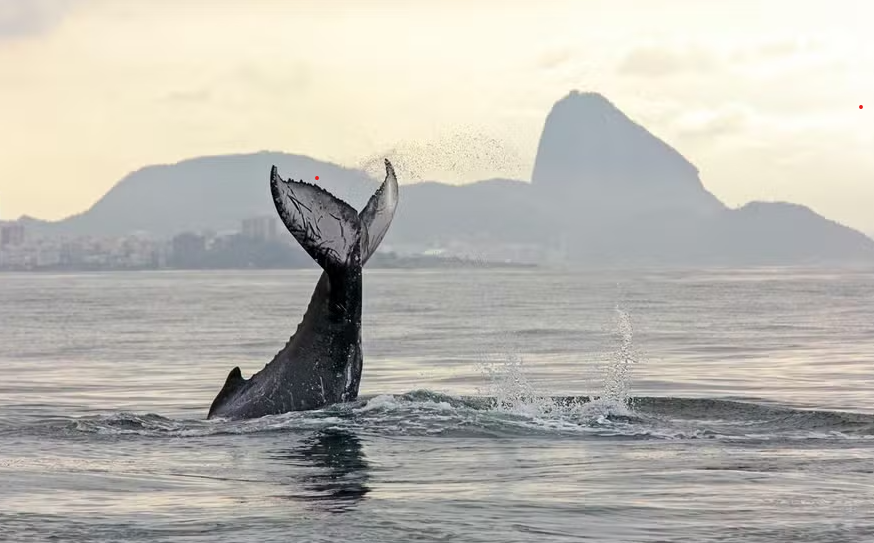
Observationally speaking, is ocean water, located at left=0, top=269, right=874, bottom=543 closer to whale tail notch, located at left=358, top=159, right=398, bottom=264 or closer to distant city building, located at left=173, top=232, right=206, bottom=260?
whale tail notch, located at left=358, top=159, right=398, bottom=264

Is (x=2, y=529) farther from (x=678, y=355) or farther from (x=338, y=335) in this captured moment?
(x=678, y=355)

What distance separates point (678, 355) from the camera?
27.8m

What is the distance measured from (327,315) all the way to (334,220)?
1003mm

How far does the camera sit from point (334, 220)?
13195 millimetres

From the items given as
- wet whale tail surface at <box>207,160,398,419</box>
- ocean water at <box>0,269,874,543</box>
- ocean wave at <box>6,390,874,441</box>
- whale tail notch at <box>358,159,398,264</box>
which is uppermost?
whale tail notch at <box>358,159,398,264</box>

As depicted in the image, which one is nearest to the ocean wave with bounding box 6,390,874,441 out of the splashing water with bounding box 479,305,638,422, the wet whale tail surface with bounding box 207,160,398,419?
the splashing water with bounding box 479,305,638,422

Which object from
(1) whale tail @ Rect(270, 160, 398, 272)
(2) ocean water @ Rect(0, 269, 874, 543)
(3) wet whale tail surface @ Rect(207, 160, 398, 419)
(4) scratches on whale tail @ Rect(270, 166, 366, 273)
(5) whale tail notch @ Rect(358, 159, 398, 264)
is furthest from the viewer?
(5) whale tail notch @ Rect(358, 159, 398, 264)

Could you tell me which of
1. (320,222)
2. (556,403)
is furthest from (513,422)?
(320,222)

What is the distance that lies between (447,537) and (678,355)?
1956 centimetres

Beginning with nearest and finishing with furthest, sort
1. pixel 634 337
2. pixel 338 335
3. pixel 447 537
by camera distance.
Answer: pixel 447 537 < pixel 338 335 < pixel 634 337

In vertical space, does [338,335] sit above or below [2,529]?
above

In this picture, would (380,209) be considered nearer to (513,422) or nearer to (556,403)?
(513,422)

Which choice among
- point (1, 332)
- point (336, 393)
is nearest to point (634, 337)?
point (1, 332)

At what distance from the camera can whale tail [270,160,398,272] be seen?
41.4 feet
